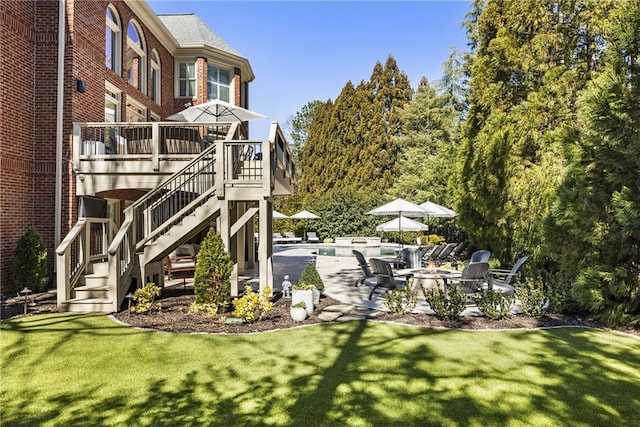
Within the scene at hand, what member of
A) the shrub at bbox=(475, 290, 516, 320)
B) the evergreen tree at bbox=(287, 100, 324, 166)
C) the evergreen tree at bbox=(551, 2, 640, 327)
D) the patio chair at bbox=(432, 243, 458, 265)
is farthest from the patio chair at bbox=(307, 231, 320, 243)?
the evergreen tree at bbox=(551, 2, 640, 327)

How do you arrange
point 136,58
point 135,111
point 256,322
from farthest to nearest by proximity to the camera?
point 135,111 → point 136,58 → point 256,322

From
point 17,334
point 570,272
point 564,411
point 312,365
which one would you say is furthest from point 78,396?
point 570,272

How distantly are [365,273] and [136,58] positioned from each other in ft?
35.1

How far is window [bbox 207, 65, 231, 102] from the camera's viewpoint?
17953 millimetres

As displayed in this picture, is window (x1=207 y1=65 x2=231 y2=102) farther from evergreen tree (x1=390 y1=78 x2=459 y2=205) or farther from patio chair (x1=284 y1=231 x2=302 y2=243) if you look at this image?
evergreen tree (x1=390 y1=78 x2=459 y2=205)

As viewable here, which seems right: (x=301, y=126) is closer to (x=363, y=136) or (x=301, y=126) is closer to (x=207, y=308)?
(x=363, y=136)

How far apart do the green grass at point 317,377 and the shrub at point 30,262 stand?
274cm

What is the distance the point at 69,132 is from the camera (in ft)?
33.8

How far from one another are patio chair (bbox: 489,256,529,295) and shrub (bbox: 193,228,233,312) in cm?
539

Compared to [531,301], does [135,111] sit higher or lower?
higher

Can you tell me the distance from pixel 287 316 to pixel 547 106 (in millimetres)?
9931

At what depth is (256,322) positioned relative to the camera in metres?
7.30

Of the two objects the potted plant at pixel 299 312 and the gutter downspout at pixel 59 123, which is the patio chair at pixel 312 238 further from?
the potted plant at pixel 299 312

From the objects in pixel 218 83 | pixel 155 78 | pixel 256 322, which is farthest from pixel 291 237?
pixel 256 322
